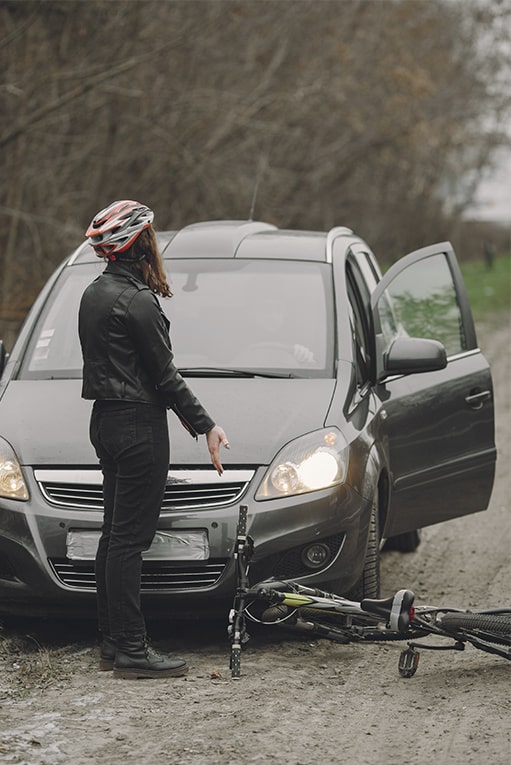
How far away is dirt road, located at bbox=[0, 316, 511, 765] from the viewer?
4.30 metres

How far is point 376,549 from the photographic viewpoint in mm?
6023

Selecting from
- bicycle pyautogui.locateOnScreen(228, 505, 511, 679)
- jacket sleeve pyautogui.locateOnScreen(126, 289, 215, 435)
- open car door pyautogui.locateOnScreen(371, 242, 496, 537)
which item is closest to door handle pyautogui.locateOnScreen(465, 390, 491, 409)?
open car door pyautogui.locateOnScreen(371, 242, 496, 537)

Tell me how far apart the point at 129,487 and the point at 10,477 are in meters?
0.70

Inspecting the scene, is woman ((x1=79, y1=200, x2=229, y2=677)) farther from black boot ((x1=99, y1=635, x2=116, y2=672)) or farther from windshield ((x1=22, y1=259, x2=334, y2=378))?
windshield ((x1=22, y1=259, x2=334, y2=378))

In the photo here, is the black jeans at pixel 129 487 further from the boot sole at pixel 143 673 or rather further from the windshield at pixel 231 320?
the windshield at pixel 231 320

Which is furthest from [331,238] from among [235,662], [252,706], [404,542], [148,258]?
[252,706]

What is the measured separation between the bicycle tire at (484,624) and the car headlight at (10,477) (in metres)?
1.81

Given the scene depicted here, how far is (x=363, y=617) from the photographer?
17.7 feet

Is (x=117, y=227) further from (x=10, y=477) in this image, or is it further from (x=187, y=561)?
(x=187, y=561)

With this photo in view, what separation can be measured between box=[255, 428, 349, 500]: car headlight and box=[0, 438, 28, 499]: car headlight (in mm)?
991

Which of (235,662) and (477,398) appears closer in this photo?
(235,662)

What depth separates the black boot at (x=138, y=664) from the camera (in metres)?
5.22

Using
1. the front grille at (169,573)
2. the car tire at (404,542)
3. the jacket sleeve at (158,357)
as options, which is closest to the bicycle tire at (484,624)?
the front grille at (169,573)

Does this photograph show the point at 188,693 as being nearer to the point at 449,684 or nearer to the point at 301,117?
the point at 449,684
